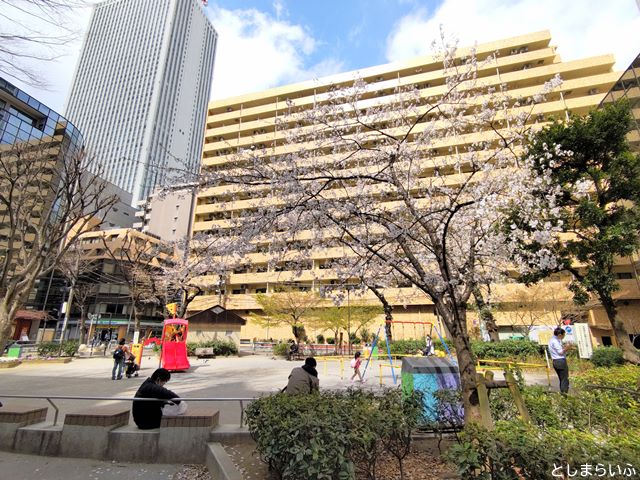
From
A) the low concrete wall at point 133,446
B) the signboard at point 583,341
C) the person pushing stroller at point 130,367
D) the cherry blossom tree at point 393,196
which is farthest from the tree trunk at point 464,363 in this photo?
the signboard at point 583,341

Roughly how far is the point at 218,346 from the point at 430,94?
101ft

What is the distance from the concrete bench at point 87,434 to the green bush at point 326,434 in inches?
92.1

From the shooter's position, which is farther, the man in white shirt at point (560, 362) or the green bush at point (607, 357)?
the green bush at point (607, 357)

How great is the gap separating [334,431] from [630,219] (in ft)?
61.9

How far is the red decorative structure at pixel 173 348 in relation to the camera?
14531 mm

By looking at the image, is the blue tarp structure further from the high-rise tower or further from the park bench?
the high-rise tower

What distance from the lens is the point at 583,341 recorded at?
51.9 feet

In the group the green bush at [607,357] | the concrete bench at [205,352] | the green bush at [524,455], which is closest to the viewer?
the green bush at [524,455]

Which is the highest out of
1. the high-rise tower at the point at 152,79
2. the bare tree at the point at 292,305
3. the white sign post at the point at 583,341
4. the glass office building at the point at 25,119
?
the high-rise tower at the point at 152,79

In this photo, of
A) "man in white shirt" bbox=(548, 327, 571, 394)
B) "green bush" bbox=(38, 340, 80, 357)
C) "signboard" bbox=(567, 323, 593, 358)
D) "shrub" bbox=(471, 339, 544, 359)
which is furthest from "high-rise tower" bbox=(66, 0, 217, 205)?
"man in white shirt" bbox=(548, 327, 571, 394)

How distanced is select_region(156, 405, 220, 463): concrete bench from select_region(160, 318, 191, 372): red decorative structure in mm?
10631

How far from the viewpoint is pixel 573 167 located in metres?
17.2

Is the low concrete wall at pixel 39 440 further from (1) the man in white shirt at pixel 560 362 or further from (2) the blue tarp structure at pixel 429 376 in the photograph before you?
(1) the man in white shirt at pixel 560 362

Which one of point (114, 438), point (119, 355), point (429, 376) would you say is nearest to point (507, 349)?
point (429, 376)
